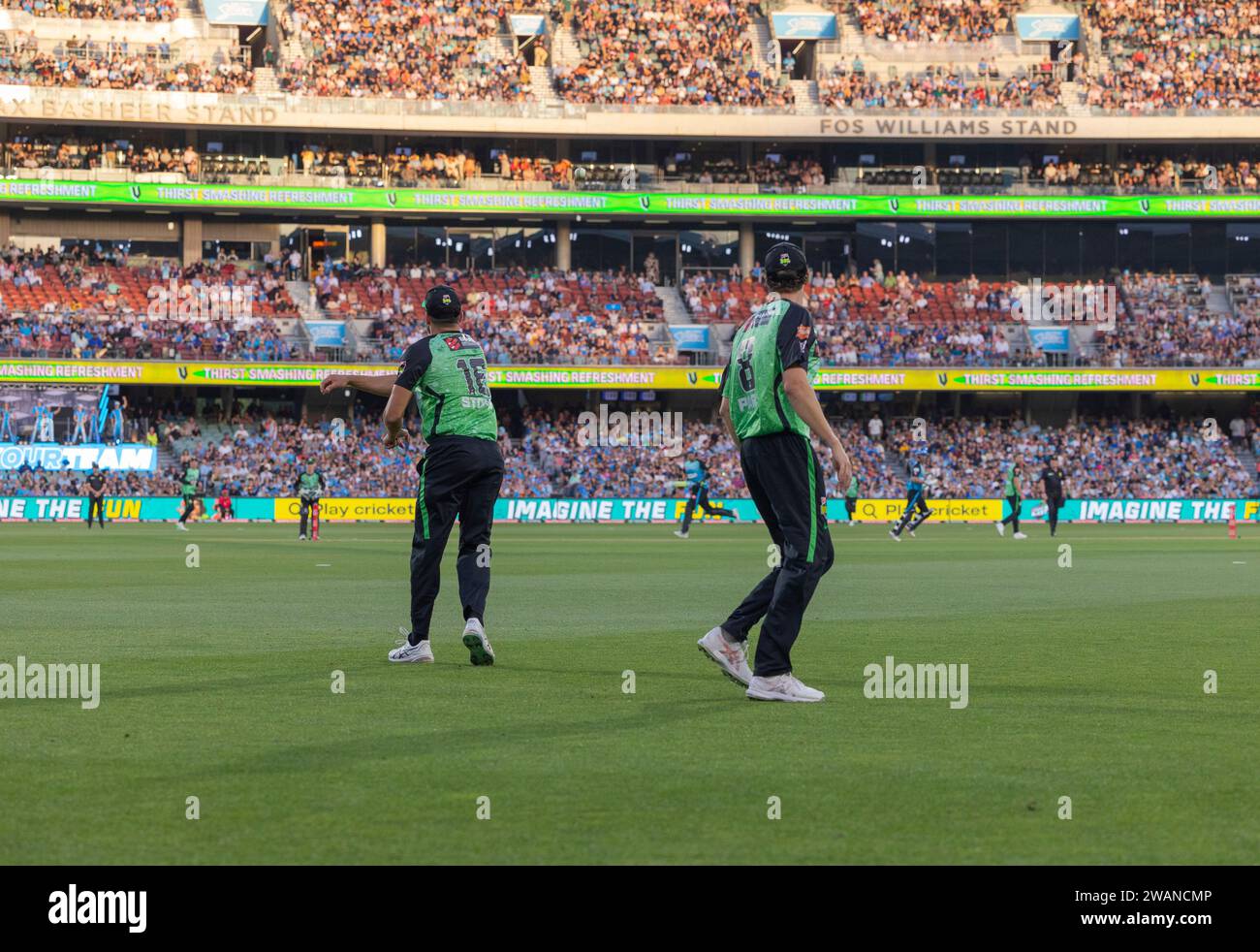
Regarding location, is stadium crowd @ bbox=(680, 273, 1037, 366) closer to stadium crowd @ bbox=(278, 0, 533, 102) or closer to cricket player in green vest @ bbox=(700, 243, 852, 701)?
stadium crowd @ bbox=(278, 0, 533, 102)

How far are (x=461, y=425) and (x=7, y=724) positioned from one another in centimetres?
433

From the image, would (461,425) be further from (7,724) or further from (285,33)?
(285,33)

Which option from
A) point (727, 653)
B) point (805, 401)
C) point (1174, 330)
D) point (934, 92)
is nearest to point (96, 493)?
point (727, 653)

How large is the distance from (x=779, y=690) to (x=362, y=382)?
411 centimetres

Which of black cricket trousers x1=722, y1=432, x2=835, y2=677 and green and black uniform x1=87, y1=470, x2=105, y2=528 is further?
green and black uniform x1=87, y1=470, x2=105, y2=528

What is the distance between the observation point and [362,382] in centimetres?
1228

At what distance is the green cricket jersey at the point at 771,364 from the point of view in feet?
32.9

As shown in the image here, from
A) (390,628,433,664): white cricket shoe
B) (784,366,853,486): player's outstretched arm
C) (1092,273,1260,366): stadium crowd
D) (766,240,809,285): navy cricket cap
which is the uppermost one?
(766,240,809,285): navy cricket cap

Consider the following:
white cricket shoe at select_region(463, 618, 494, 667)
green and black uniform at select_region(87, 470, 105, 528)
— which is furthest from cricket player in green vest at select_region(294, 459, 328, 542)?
white cricket shoe at select_region(463, 618, 494, 667)

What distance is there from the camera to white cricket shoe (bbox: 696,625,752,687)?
34.8 ft

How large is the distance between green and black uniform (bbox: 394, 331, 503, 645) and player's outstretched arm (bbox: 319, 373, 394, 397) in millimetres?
272

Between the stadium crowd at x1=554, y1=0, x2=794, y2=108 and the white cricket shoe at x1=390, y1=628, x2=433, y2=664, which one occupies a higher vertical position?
the stadium crowd at x1=554, y1=0, x2=794, y2=108

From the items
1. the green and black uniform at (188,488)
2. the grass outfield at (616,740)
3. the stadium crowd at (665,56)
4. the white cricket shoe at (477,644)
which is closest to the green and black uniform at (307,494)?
the green and black uniform at (188,488)

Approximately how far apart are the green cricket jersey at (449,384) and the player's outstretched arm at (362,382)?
21 cm
